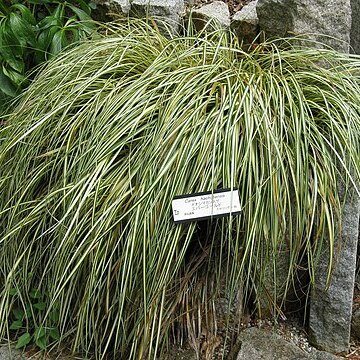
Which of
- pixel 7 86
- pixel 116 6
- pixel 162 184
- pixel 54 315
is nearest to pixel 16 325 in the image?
pixel 54 315

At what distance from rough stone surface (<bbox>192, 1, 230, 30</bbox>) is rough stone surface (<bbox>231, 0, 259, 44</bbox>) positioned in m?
0.05

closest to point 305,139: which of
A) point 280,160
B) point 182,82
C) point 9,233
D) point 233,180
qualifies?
point 280,160

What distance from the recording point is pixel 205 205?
1768 millimetres

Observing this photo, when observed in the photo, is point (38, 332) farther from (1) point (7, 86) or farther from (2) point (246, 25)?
(2) point (246, 25)

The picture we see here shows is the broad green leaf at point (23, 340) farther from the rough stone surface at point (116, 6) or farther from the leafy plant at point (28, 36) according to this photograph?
the rough stone surface at point (116, 6)

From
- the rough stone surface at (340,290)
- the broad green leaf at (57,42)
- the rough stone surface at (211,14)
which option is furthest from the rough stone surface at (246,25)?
the rough stone surface at (340,290)

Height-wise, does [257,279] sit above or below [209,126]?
below

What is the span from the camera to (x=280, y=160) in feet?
5.91

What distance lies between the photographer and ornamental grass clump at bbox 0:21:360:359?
1799mm

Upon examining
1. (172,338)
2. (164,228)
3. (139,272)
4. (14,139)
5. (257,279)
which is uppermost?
(14,139)

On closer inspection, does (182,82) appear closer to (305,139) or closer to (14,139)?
(305,139)

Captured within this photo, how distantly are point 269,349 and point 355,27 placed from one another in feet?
3.69

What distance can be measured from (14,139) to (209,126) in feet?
2.02

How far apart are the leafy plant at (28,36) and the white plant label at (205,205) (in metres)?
0.88
